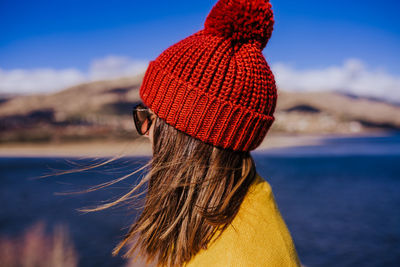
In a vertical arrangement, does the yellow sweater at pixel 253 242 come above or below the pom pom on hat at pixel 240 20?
below

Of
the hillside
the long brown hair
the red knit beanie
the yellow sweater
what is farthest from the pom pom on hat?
the hillside

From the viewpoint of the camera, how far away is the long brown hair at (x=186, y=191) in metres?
1.21

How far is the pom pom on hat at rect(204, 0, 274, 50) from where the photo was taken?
125cm

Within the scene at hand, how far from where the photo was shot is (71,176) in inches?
540

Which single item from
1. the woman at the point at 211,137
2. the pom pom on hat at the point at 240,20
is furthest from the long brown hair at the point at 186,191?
the pom pom on hat at the point at 240,20

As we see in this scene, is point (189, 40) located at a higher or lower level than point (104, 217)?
higher

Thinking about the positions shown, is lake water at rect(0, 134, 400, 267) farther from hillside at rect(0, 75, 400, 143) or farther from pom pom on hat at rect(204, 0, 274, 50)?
hillside at rect(0, 75, 400, 143)

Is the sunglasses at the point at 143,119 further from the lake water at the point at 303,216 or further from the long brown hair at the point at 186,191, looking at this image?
the lake water at the point at 303,216

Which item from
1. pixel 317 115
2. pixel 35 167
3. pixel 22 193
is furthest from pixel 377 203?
pixel 317 115

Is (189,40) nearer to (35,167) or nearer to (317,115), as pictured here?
(35,167)

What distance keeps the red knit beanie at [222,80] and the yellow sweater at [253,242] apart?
0.87 ft

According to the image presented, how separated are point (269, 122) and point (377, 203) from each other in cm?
1016

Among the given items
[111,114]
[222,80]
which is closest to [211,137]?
[222,80]

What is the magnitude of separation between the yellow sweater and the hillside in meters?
13.6
